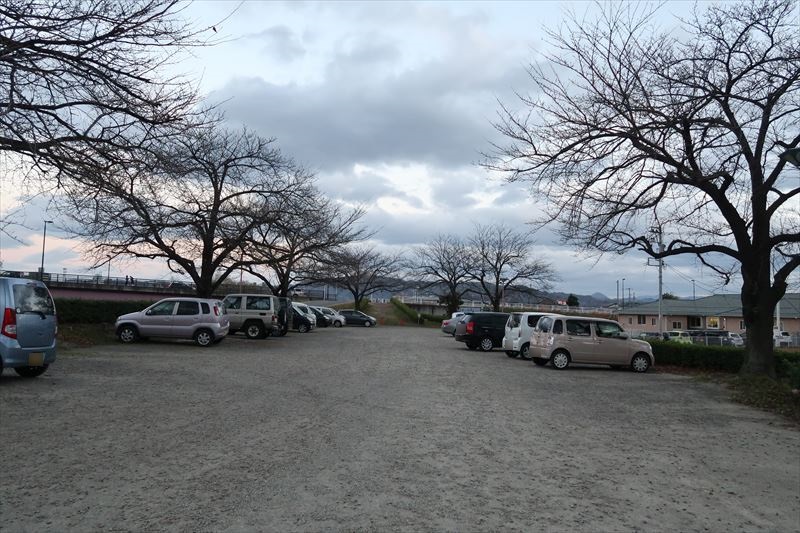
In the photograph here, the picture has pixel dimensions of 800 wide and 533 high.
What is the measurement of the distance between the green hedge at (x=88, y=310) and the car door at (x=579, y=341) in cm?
1854

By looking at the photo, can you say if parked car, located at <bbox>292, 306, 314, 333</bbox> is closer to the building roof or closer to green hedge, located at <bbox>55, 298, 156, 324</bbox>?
green hedge, located at <bbox>55, 298, 156, 324</bbox>

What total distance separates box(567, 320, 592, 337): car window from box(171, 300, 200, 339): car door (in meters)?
12.8

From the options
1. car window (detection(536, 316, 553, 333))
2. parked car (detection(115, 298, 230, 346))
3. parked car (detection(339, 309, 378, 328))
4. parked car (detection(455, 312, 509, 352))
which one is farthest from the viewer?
parked car (detection(339, 309, 378, 328))

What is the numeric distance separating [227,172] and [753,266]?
A: 20.0 meters

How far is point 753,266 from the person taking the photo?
1583 centimetres

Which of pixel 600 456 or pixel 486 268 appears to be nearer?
pixel 600 456

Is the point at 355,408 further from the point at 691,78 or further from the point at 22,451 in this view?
the point at 691,78

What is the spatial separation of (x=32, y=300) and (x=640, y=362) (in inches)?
660

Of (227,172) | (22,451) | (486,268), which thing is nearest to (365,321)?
(486,268)

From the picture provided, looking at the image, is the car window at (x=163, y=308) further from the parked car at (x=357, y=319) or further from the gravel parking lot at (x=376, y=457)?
the parked car at (x=357, y=319)

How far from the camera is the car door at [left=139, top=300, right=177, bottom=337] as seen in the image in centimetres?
2269

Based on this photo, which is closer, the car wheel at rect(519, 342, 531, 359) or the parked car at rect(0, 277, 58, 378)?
the parked car at rect(0, 277, 58, 378)

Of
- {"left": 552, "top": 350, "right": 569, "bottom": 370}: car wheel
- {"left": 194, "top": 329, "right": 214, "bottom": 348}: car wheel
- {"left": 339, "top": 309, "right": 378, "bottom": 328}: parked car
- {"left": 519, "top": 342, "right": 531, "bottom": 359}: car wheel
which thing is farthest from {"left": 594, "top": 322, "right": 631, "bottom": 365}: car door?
{"left": 339, "top": 309, "right": 378, "bottom": 328}: parked car

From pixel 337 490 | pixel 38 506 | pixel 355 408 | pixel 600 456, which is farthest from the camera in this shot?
pixel 355 408
